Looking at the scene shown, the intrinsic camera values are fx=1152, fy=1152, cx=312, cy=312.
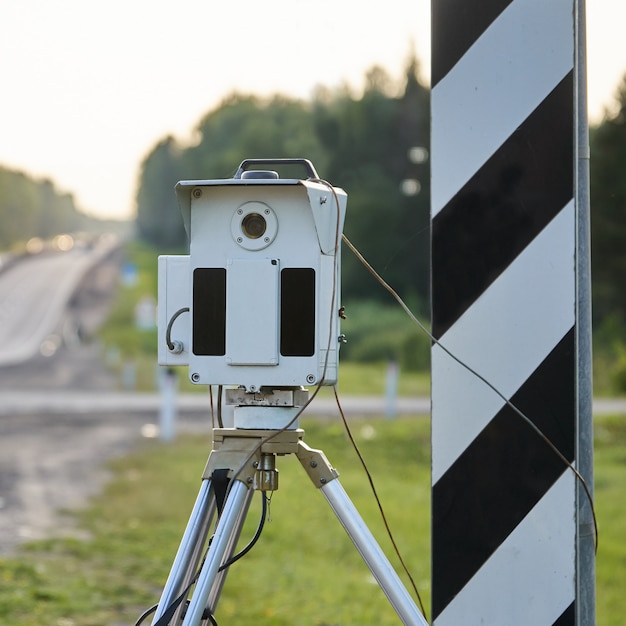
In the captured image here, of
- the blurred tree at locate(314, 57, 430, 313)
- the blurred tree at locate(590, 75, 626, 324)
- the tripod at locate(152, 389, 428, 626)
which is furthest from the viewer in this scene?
the blurred tree at locate(314, 57, 430, 313)

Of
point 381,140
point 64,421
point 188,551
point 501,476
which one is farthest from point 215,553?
point 381,140

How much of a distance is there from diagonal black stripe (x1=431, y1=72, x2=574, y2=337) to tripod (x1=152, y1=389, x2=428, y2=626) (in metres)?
0.47

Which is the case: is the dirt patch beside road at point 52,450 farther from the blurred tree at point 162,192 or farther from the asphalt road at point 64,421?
the blurred tree at point 162,192

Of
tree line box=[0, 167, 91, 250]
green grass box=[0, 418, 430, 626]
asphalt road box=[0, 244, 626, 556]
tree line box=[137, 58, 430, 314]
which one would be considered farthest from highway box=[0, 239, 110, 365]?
tree line box=[0, 167, 91, 250]

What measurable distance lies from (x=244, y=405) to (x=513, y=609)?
27.3 inches

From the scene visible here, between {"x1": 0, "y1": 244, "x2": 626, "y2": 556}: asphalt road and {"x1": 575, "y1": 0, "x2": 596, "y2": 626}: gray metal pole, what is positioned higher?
{"x1": 575, "y1": 0, "x2": 596, "y2": 626}: gray metal pole

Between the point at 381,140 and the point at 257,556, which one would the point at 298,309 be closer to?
the point at 257,556

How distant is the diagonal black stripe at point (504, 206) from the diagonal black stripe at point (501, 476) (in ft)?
0.63

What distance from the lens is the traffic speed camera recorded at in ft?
7.52

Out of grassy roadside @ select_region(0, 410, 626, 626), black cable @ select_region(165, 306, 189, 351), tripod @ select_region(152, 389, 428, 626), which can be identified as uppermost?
black cable @ select_region(165, 306, 189, 351)

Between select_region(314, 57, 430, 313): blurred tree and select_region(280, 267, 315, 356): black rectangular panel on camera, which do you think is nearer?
select_region(280, 267, 315, 356): black rectangular panel on camera

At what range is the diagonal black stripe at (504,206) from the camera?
6.64ft

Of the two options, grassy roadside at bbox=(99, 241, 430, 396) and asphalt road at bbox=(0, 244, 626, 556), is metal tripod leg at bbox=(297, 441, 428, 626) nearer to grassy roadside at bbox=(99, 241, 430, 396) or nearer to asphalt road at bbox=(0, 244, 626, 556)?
asphalt road at bbox=(0, 244, 626, 556)

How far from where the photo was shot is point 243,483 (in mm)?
2363
